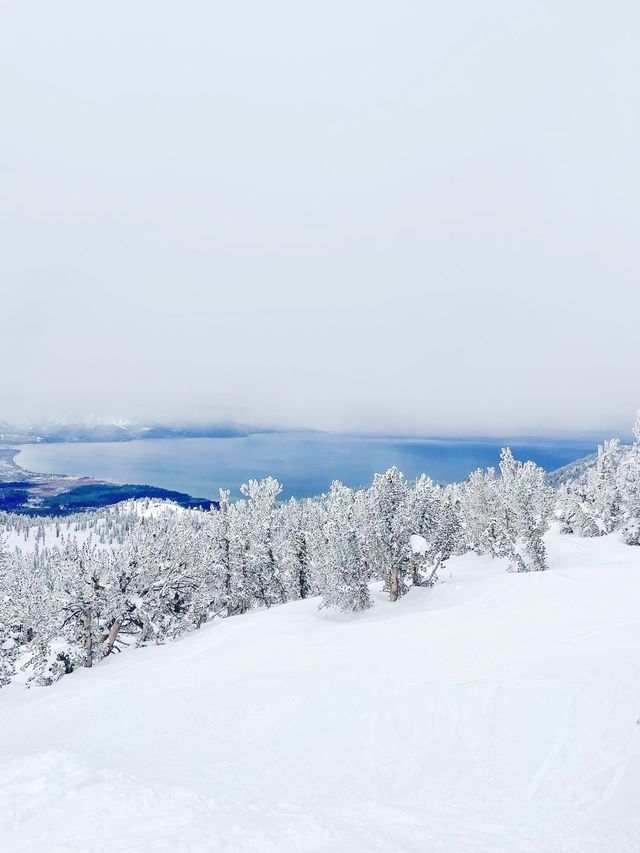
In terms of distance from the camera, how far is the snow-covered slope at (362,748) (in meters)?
7.78

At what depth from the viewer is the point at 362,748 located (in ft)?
36.6

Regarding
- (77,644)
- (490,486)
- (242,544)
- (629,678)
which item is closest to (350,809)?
(629,678)

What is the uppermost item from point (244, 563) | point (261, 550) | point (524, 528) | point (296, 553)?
point (524, 528)

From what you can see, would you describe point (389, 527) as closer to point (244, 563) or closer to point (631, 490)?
point (244, 563)

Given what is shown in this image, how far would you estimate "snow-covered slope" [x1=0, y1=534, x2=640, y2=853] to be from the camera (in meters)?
7.78

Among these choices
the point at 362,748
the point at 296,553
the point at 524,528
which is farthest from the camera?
the point at 296,553

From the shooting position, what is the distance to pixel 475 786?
9.47 m

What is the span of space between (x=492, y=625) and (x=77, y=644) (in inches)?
1072

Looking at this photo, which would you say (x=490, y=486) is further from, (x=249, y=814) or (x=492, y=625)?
(x=249, y=814)

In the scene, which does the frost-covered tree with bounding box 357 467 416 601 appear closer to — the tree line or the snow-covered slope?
the tree line

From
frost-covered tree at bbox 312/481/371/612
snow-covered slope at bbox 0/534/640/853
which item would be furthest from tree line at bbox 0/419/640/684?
snow-covered slope at bbox 0/534/640/853

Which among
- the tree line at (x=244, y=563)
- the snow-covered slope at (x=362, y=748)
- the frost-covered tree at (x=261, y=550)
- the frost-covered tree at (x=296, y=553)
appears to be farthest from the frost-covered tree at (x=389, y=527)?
A: the frost-covered tree at (x=261, y=550)

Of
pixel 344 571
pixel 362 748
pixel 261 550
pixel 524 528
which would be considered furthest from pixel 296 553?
pixel 362 748

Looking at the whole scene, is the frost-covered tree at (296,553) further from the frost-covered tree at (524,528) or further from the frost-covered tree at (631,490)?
the frost-covered tree at (631,490)
